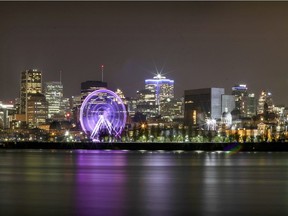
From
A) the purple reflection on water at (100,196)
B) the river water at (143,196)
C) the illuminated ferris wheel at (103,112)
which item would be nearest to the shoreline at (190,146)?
the illuminated ferris wheel at (103,112)

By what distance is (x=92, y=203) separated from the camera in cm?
2673

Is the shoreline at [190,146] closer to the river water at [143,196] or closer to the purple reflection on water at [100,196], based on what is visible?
the river water at [143,196]

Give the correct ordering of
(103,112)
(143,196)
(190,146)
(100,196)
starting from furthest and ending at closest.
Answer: (190,146) → (103,112) → (143,196) → (100,196)

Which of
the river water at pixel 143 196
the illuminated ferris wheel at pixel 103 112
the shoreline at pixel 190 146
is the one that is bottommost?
the river water at pixel 143 196

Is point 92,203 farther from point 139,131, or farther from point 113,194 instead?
point 139,131

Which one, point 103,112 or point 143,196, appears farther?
point 103,112

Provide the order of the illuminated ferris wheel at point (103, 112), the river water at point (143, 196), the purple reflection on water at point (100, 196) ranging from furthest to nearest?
the illuminated ferris wheel at point (103, 112)
the river water at point (143, 196)
the purple reflection on water at point (100, 196)

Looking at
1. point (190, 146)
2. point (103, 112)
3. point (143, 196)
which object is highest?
point (103, 112)

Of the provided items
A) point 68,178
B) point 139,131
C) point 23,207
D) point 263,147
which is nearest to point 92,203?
point 23,207

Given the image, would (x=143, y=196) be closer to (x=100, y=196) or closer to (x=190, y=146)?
(x=100, y=196)

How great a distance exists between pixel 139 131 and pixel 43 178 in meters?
129

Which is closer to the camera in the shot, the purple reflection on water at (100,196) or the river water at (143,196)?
the purple reflection on water at (100,196)

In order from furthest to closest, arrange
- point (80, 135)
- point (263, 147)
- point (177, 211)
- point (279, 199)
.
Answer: point (80, 135), point (263, 147), point (279, 199), point (177, 211)

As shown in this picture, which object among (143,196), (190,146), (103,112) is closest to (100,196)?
(143,196)
